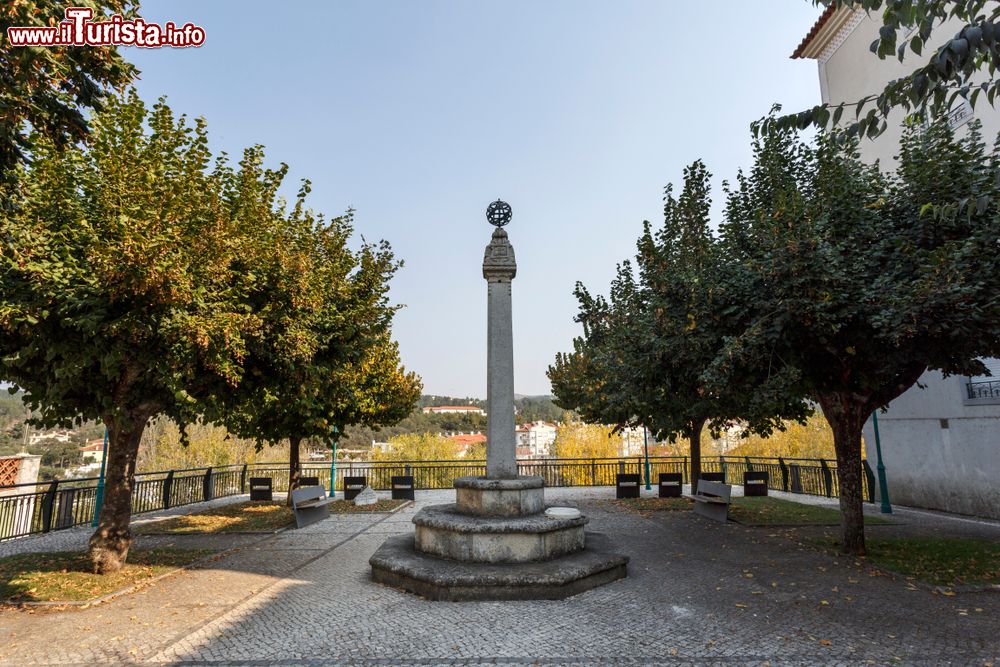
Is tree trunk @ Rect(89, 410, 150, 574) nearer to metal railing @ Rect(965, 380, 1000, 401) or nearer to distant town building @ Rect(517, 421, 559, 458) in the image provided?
metal railing @ Rect(965, 380, 1000, 401)

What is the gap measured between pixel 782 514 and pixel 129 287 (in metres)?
14.2

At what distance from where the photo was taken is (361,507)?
15398mm

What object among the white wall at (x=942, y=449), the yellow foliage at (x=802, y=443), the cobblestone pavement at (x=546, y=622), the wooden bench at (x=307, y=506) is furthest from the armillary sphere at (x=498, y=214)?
the yellow foliage at (x=802, y=443)

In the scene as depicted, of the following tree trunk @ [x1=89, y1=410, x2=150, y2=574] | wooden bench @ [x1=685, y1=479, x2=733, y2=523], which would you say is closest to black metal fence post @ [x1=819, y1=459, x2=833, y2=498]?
wooden bench @ [x1=685, y1=479, x2=733, y2=523]

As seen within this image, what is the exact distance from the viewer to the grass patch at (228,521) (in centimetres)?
1195

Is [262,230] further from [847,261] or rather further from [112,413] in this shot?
[847,261]

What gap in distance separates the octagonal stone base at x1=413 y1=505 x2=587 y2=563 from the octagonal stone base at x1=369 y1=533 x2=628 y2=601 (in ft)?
0.35

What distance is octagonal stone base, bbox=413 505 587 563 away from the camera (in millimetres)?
7258

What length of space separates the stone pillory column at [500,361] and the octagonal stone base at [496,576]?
166 cm

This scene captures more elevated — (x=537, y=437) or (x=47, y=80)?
(x=47, y=80)

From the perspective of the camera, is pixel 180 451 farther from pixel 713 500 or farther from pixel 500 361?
pixel 713 500

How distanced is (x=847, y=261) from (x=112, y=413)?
1098cm

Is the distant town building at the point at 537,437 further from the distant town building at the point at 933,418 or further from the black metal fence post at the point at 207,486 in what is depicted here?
the distant town building at the point at 933,418

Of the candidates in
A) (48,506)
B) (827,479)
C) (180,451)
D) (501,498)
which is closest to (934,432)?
(827,479)
